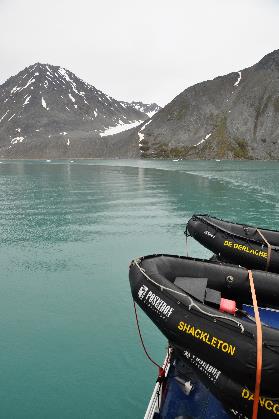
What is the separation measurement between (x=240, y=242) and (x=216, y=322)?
643 centimetres

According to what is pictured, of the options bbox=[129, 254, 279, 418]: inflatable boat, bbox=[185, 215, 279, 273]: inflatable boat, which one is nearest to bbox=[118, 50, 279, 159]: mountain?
bbox=[185, 215, 279, 273]: inflatable boat

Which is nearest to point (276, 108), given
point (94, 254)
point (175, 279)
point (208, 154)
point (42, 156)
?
point (208, 154)

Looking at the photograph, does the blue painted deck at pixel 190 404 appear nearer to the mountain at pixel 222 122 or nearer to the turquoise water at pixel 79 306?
the turquoise water at pixel 79 306

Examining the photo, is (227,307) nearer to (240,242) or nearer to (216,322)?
(216,322)

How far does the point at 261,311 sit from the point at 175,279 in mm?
2325

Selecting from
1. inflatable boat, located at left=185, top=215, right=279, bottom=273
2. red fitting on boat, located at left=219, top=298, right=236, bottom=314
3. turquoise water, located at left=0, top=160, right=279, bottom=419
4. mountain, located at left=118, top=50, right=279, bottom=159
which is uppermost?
mountain, located at left=118, top=50, right=279, bottom=159

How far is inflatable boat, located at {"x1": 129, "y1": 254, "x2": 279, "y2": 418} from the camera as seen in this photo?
5949 mm

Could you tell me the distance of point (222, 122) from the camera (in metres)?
137

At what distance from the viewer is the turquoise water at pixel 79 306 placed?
8.79 metres

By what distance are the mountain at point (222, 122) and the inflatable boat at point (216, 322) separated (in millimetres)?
117866

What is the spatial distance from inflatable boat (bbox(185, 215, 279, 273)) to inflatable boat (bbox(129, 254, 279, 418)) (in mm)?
2698

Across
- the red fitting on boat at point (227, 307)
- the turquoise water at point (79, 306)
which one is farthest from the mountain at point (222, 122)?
the red fitting on boat at point (227, 307)

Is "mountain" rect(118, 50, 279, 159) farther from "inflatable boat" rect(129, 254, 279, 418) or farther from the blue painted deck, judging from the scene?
the blue painted deck

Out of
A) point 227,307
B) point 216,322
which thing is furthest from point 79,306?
point 216,322
